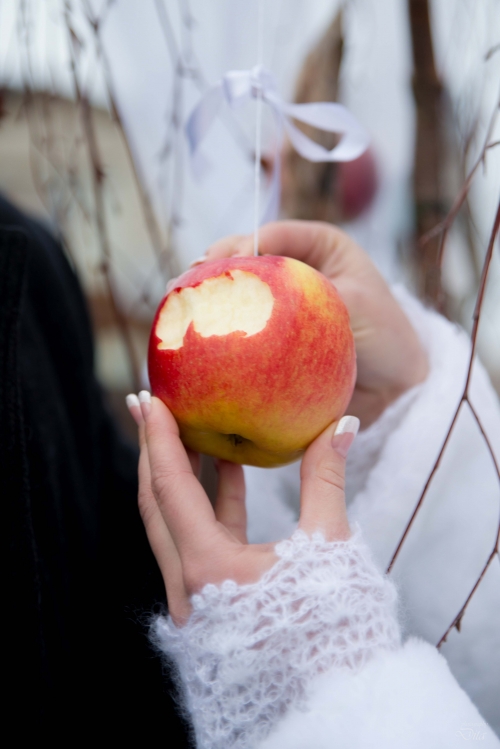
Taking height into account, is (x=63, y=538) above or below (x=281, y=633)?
below

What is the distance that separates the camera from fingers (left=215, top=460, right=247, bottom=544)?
20.0 inches

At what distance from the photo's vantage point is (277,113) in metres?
0.53

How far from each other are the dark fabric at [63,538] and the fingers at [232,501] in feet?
0.36

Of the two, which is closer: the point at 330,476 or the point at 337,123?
the point at 330,476

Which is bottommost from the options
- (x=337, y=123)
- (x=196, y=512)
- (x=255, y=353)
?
(x=196, y=512)

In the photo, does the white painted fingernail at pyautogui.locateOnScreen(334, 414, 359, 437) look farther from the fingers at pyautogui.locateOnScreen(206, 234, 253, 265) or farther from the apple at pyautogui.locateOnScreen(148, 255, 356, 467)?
the fingers at pyautogui.locateOnScreen(206, 234, 253, 265)

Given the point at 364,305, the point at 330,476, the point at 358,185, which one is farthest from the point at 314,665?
the point at 358,185

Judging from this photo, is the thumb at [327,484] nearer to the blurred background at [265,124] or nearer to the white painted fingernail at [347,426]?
the white painted fingernail at [347,426]

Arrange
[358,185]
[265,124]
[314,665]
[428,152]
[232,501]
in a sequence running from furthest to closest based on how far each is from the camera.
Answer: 1. [358,185]
2. [265,124]
3. [428,152]
4. [232,501]
5. [314,665]

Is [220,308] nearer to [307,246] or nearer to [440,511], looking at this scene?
[307,246]

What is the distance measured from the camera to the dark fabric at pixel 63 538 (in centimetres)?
50

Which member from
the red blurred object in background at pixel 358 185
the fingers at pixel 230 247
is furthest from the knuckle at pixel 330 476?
the red blurred object in background at pixel 358 185

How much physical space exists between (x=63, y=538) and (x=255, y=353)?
1.36 ft

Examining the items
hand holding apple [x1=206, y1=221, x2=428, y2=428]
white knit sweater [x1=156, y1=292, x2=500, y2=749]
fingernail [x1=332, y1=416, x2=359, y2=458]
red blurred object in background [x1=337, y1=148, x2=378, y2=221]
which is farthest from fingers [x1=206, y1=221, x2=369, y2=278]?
red blurred object in background [x1=337, y1=148, x2=378, y2=221]
